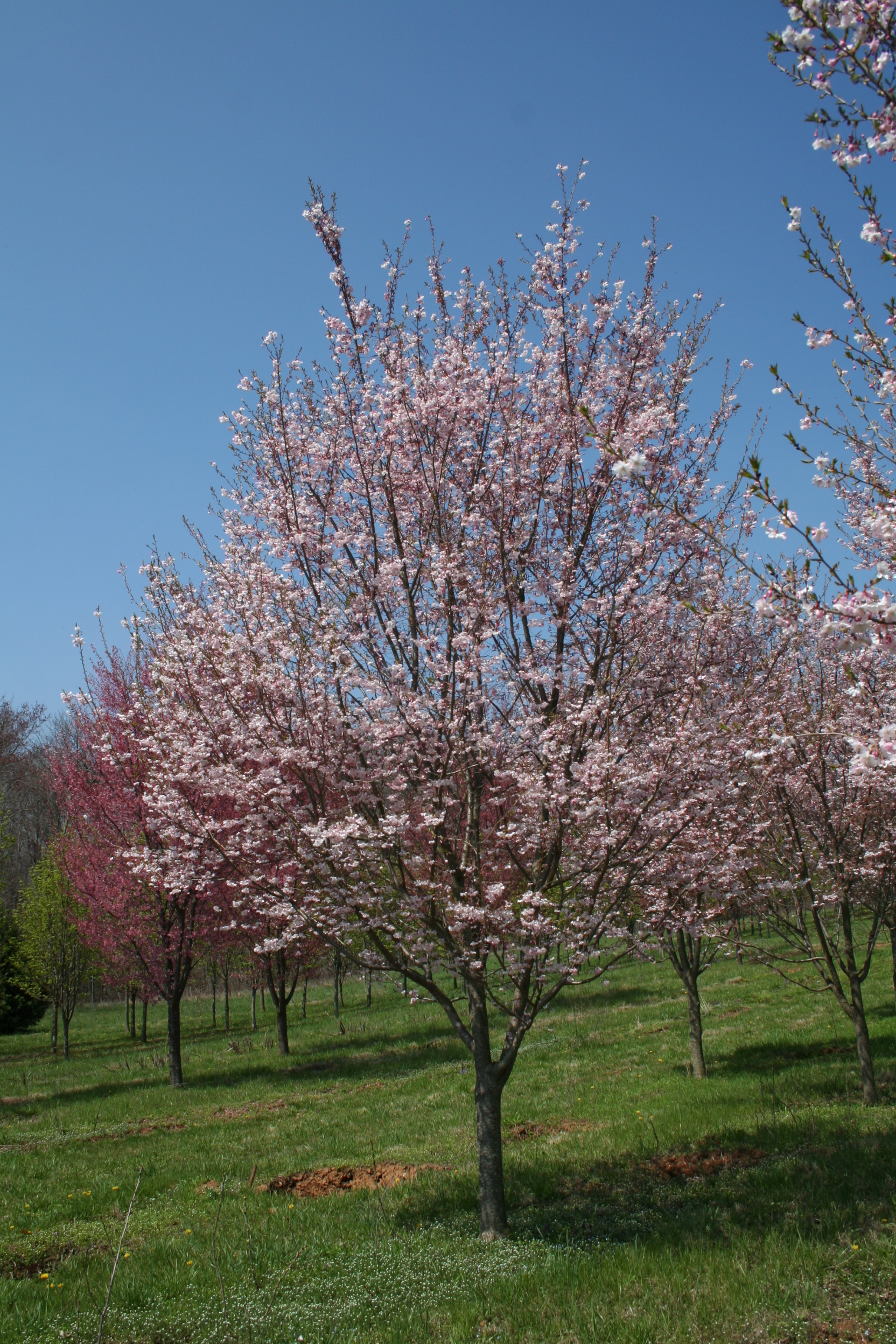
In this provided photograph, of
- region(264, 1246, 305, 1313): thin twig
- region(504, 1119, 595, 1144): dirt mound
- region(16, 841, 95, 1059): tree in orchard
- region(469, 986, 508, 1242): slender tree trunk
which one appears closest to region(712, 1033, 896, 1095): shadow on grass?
region(504, 1119, 595, 1144): dirt mound

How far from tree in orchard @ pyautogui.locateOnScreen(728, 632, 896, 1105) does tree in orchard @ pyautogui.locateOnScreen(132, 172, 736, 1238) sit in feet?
6.38

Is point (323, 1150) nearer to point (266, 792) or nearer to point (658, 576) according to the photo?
point (266, 792)

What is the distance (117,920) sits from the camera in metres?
16.9

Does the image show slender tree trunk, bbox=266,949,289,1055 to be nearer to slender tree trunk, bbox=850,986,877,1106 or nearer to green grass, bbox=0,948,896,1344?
green grass, bbox=0,948,896,1344

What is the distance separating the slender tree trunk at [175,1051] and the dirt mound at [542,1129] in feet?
27.4

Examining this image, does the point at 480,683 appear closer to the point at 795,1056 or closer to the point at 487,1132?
the point at 487,1132

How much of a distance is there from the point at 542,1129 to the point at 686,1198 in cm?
360

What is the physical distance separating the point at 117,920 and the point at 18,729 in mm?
23097

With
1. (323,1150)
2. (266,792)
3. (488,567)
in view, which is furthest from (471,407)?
(323,1150)

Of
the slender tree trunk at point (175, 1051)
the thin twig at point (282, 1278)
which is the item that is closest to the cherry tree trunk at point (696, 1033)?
the thin twig at point (282, 1278)

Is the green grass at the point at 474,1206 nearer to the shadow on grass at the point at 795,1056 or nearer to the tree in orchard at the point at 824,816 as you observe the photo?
the shadow on grass at the point at 795,1056

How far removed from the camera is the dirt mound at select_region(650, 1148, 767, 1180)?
7219 millimetres

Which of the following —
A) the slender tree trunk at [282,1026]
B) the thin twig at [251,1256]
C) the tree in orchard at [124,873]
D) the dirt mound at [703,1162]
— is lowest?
the slender tree trunk at [282,1026]

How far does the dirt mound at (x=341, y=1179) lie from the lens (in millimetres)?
7969
